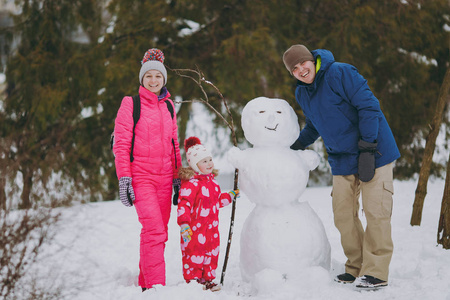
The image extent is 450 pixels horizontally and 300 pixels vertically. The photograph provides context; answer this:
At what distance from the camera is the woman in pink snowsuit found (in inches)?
119

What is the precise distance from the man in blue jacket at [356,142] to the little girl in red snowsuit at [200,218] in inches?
31.6

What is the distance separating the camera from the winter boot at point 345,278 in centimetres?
312

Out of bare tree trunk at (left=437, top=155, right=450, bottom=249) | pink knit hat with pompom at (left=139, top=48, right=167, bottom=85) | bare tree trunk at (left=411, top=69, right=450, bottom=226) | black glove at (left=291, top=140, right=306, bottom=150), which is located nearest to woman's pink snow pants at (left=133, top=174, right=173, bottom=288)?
pink knit hat with pompom at (left=139, top=48, right=167, bottom=85)

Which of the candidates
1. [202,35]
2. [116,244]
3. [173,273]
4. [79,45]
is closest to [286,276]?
[173,273]

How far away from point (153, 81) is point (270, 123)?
2.88ft

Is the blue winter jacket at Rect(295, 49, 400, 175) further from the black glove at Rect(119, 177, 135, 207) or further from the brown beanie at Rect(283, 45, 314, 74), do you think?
the black glove at Rect(119, 177, 135, 207)

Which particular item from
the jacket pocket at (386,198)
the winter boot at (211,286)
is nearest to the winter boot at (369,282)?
the jacket pocket at (386,198)

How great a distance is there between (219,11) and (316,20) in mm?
1599

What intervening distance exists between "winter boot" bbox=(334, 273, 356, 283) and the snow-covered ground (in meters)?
0.06

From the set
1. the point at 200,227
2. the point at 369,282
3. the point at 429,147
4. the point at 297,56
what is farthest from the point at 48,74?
the point at 369,282

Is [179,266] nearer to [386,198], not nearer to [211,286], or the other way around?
[211,286]

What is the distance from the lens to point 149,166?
10.1 feet

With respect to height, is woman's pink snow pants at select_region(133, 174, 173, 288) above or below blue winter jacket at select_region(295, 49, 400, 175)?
below

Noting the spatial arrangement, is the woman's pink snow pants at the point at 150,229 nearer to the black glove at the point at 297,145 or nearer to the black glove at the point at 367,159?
the black glove at the point at 297,145
